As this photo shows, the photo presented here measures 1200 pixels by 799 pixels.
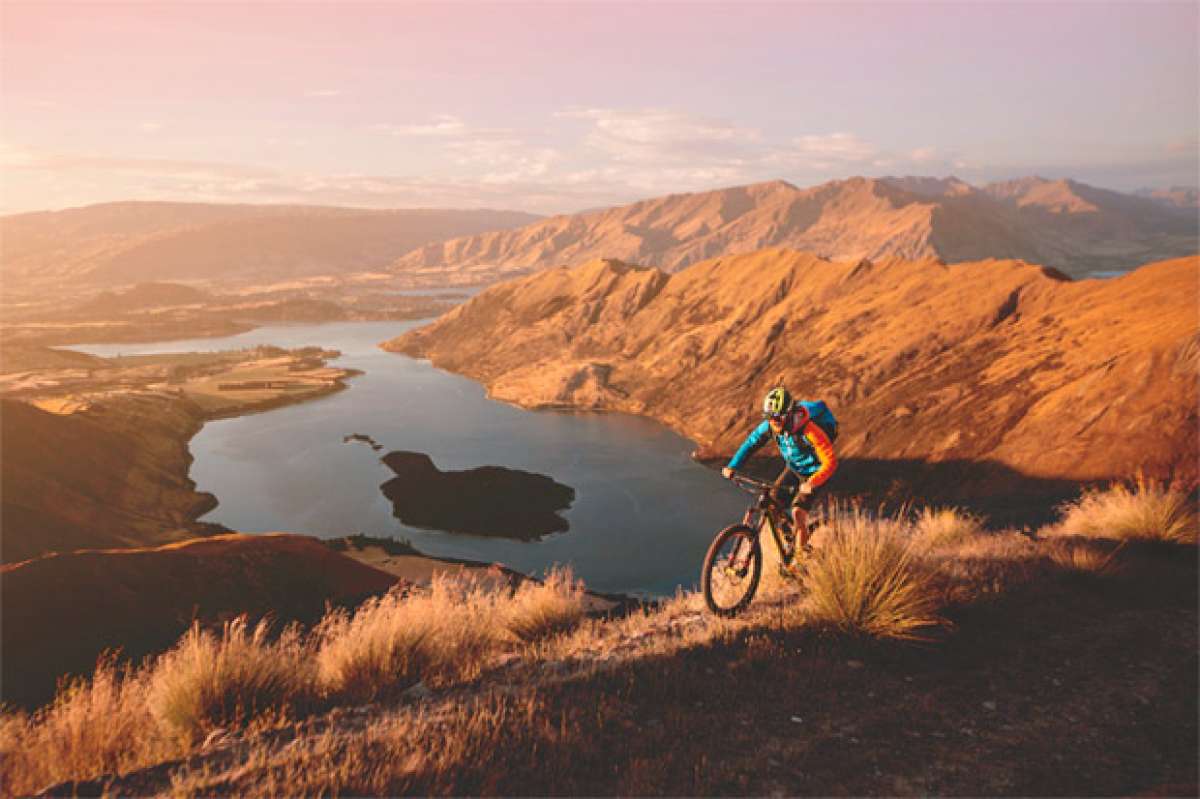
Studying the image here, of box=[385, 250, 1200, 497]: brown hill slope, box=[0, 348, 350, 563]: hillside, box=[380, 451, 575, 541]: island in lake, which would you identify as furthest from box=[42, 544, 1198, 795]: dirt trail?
box=[380, 451, 575, 541]: island in lake

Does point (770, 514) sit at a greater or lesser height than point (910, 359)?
greater

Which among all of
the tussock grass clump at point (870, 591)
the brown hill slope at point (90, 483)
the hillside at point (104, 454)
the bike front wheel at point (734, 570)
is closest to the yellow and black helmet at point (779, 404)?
the bike front wheel at point (734, 570)

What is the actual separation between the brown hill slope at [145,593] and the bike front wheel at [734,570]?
28.6ft

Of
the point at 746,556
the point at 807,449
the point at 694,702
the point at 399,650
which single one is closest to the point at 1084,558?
the point at 807,449

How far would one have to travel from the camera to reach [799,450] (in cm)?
725

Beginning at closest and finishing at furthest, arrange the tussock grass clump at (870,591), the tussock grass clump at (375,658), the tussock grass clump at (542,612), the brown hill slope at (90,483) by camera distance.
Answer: the tussock grass clump at (375,658)
the tussock grass clump at (870,591)
the tussock grass clump at (542,612)
the brown hill slope at (90,483)

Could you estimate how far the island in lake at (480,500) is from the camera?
44.0m

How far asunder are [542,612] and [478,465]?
50.6m

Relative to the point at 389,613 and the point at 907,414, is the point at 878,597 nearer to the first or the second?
the point at 389,613

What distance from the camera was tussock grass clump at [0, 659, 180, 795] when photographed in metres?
4.58

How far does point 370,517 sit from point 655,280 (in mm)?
64488

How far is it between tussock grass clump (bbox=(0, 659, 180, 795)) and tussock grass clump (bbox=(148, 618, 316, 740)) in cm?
18

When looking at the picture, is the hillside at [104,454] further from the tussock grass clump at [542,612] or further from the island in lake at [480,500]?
the tussock grass clump at [542,612]

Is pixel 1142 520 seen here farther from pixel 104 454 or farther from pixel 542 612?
pixel 104 454
